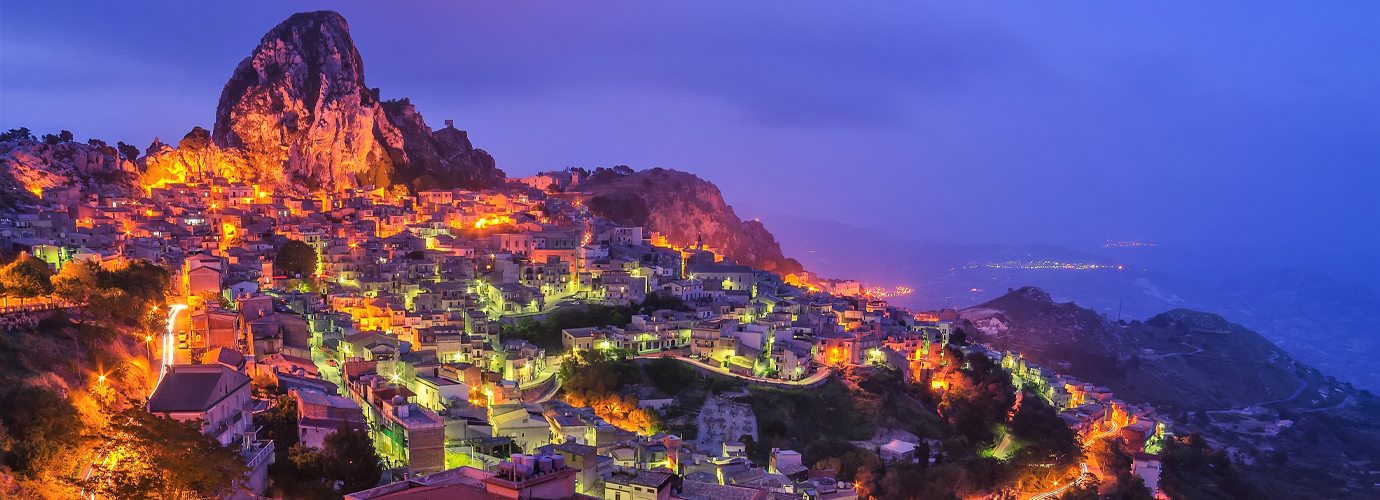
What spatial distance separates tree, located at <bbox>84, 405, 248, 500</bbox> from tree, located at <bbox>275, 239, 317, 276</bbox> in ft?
64.0

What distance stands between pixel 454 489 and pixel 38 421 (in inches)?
292

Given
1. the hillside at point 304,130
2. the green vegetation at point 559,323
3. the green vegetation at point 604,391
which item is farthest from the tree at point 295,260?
the hillside at point 304,130

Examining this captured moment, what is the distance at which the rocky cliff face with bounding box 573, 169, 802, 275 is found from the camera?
2371 inches

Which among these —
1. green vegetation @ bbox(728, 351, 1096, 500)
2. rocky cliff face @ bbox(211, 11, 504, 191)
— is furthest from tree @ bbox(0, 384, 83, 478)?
rocky cliff face @ bbox(211, 11, 504, 191)

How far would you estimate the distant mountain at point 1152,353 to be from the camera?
47.6 m

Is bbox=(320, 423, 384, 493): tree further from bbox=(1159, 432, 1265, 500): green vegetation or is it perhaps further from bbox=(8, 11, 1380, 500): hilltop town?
bbox=(1159, 432, 1265, 500): green vegetation

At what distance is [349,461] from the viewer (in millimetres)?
13406

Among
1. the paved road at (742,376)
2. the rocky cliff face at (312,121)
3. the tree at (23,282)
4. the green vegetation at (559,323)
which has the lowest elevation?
the paved road at (742,376)

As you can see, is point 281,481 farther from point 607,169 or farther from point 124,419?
point 607,169

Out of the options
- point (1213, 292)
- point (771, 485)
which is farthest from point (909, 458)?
point (1213, 292)

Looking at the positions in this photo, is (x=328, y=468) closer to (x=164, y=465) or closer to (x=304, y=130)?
(x=164, y=465)

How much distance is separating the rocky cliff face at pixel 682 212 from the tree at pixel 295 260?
90.0 feet

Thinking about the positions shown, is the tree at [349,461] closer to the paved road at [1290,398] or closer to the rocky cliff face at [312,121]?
the rocky cliff face at [312,121]

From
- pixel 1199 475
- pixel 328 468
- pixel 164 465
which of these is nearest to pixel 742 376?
pixel 328 468
